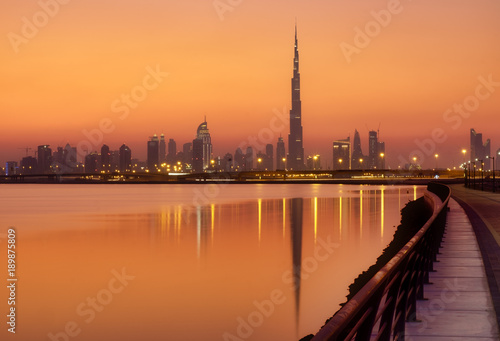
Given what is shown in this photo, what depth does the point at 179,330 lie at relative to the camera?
64.8 ft

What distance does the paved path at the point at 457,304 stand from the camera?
9163 mm

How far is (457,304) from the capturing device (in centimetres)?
1122

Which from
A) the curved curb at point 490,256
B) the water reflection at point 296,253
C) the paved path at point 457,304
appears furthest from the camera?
the water reflection at point 296,253

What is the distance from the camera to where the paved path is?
361 inches

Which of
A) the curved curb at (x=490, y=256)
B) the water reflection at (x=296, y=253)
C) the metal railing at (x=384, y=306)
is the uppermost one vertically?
the metal railing at (x=384, y=306)

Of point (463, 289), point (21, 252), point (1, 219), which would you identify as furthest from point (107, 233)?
point (463, 289)

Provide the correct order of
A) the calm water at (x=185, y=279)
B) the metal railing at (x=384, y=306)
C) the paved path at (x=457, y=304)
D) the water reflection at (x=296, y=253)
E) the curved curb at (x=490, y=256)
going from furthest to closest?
the water reflection at (x=296, y=253)
the calm water at (x=185, y=279)
the curved curb at (x=490, y=256)
the paved path at (x=457, y=304)
the metal railing at (x=384, y=306)

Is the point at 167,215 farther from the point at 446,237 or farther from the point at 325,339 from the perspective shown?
the point at 325,339

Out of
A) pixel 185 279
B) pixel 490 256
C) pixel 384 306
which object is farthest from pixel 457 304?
pixel 185 279

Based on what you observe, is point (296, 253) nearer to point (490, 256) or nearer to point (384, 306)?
point (490, 256)

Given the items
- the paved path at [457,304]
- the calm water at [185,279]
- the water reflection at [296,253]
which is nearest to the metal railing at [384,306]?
the paved path at [457,304]

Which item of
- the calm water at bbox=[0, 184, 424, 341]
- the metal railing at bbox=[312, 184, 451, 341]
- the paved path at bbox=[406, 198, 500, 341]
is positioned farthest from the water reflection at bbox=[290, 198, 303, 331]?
the metal railing at bbox=[312, 184, 451, 341]

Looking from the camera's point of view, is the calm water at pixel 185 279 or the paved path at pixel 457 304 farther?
the calm water at pixel 185 279

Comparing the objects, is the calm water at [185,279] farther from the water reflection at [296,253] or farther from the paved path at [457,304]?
the paved path at [457,304]
